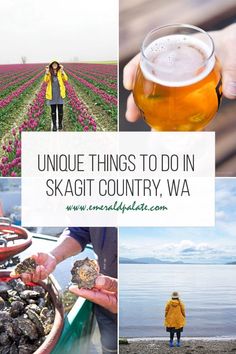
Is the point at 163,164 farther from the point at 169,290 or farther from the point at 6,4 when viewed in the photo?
the point at 6,4

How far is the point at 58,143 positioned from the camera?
11.5 ft

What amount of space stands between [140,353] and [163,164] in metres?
0.92

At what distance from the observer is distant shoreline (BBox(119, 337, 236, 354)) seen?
11.6 ft

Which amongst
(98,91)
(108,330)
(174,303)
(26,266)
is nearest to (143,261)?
(174,303)

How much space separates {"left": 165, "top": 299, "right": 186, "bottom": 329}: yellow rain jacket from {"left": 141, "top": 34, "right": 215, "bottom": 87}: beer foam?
→ 1042mm

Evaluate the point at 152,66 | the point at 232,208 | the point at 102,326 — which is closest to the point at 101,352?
the point at 102,326

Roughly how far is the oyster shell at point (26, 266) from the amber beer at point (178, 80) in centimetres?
88

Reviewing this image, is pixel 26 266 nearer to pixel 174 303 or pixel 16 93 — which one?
pixel 174 303

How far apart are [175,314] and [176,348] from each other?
169 mm

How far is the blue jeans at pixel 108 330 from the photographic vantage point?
3533 mm

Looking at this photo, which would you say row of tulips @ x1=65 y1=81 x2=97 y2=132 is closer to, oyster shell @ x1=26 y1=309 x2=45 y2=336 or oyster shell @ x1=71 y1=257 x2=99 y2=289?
oyster shell @ x1=71 y1=257 x2=99 y2=289

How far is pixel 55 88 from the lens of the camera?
3.52m

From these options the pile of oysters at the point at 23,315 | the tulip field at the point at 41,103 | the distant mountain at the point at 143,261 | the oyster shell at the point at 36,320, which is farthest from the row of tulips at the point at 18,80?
the oyster shell at the point at 36,320

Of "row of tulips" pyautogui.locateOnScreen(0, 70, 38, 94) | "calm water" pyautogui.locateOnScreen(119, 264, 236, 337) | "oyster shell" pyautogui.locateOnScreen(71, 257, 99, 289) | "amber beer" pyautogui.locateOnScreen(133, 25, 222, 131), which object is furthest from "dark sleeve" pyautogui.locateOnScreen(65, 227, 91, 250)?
"row of tulips" pyautogui.locateOnScreen(0, 70, 38, 94)
